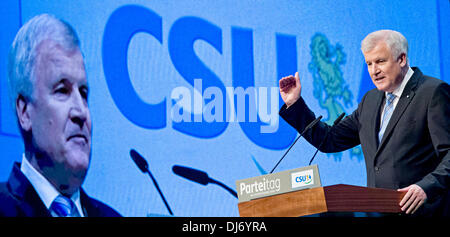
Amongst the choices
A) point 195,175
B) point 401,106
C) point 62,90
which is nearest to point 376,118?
point 401,106

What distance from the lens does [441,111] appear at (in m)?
2.96

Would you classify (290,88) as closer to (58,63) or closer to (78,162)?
(78,162)

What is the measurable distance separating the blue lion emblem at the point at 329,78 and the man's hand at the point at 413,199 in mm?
1861

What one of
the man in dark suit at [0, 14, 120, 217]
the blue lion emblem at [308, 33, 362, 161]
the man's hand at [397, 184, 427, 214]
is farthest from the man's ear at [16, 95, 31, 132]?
the man's hand at [397, 184, 427, 214]

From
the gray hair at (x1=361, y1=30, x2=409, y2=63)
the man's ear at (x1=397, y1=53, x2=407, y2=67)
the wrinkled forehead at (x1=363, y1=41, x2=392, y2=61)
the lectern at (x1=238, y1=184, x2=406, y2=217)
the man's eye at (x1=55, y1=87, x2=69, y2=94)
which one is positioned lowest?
the lectern at (x1=238, y1=184, x2=406, y2=217)

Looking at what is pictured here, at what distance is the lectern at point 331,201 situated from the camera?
8.11ft

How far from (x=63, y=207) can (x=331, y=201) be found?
7.48 ft

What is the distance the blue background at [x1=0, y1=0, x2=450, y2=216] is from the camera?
4.25m

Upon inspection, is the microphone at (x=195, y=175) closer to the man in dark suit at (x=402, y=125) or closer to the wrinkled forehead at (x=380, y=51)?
the man in dark suit at (x=402, y=125)

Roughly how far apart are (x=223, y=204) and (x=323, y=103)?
109 cm

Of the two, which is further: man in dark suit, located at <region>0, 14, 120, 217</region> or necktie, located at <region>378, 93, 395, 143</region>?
man in dark suit, located at <region>0, 14, 120, 217</region>

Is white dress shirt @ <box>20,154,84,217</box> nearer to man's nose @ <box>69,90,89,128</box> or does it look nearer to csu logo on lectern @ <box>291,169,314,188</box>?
man's nose @ <box>69,90,89,128</box>

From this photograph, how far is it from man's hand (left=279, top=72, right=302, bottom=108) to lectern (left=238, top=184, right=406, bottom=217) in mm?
796

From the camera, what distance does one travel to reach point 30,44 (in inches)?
169
